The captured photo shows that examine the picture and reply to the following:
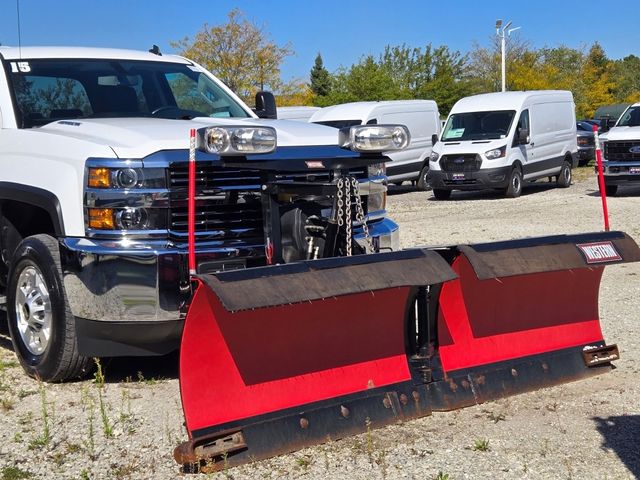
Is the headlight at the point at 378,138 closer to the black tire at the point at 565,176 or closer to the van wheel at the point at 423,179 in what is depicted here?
the van wheel at the point at 423,179

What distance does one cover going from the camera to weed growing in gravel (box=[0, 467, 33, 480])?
14.1 feet

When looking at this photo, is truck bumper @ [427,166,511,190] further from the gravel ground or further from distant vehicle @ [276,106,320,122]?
the gravel ground

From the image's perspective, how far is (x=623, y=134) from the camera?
716 inches

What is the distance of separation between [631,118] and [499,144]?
107 inches

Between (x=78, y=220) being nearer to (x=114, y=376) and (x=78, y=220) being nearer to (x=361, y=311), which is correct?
(x=114, y=376)

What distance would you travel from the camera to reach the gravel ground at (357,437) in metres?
4.33

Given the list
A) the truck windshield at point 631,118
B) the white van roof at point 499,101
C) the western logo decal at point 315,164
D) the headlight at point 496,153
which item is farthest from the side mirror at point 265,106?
the white van roof at point 499,101

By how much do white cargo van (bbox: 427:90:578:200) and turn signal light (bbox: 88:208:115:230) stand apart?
50.0 ft

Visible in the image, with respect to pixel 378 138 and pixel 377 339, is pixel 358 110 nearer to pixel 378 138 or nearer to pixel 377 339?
pixel 378 138

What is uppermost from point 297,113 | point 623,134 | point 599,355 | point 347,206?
point 297,113

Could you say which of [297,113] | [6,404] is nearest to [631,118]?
[297,113]

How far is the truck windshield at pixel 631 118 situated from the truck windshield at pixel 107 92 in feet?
44.7

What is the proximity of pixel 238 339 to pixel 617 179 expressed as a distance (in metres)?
15.3

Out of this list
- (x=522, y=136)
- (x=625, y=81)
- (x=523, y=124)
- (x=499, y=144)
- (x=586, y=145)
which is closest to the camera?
(x=499, y=144)
